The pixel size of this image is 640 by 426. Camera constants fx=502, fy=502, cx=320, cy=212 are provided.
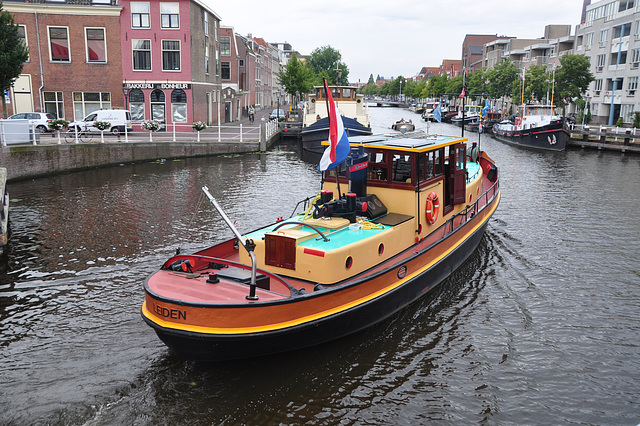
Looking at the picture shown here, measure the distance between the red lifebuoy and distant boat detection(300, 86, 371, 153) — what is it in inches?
972

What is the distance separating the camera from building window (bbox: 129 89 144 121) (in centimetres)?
3859

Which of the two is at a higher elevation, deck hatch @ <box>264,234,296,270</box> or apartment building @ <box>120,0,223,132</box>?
apartment building @ <box>120,0,223,132</box>

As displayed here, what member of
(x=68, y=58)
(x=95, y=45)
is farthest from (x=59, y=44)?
(x=95, y=45)

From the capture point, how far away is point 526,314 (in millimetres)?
11406

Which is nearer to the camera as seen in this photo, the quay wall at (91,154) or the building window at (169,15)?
the quay wall at (91,154)

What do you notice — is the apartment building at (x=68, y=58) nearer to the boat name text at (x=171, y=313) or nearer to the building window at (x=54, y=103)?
the building window at (x=54, y=103)

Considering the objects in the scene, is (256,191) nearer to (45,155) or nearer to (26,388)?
(45,155)

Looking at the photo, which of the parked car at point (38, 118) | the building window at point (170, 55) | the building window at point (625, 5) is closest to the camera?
the parked car at point (38, 118)

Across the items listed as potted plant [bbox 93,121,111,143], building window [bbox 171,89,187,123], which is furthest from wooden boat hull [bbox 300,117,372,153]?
potted plant [bbox 93,121,111,143]

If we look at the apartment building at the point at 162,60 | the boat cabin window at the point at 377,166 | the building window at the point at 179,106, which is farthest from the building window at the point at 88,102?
the boat cabin window at the point at 377,166

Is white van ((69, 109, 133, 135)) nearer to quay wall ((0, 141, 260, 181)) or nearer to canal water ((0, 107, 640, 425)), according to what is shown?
quay wall ((0, 141, 260, 181))

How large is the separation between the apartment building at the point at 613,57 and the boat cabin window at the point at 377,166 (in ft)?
169

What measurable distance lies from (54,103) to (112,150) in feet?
39.3

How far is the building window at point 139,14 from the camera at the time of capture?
123 feet
